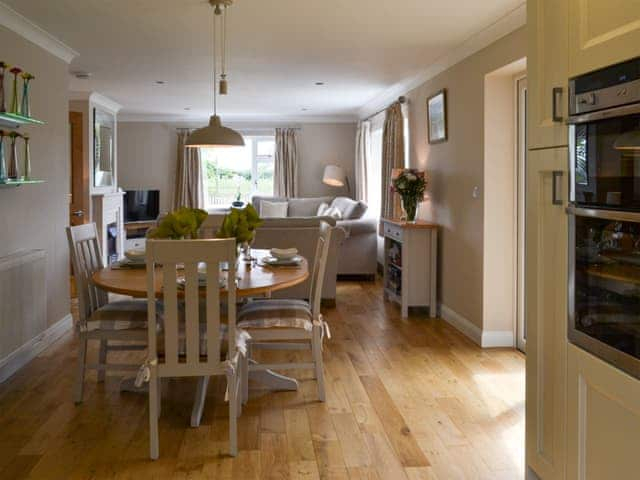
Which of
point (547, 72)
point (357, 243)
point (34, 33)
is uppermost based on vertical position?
point (34, 33)

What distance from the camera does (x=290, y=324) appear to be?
3256mm

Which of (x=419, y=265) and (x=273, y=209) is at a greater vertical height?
(x=273, y=209)

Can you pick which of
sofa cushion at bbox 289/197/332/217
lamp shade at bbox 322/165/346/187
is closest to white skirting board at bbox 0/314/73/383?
sofa cushion at bbox 289/197/332/217

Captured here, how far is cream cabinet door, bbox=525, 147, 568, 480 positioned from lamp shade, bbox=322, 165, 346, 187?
765 cm

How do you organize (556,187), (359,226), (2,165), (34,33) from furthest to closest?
(359,226)
(34,33)
(2,165)
(556,187)

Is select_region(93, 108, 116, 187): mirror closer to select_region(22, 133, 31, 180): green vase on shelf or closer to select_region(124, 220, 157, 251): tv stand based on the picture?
select_region(124, 220, 157, 251): tv stand

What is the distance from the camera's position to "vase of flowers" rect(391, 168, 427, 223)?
5.82 m

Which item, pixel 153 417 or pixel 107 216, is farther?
pixel 107 216

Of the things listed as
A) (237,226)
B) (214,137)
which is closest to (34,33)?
(214,137)

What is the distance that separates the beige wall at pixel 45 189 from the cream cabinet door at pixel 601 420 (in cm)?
355

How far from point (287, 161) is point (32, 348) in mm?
6370

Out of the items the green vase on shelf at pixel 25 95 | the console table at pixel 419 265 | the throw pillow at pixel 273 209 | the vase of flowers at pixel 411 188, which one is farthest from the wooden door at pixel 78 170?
the console table at pixel 419 265

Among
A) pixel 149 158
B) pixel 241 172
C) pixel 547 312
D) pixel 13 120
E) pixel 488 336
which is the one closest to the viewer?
pixel 547 312

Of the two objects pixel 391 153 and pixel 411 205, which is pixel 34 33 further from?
pixel 391 153
